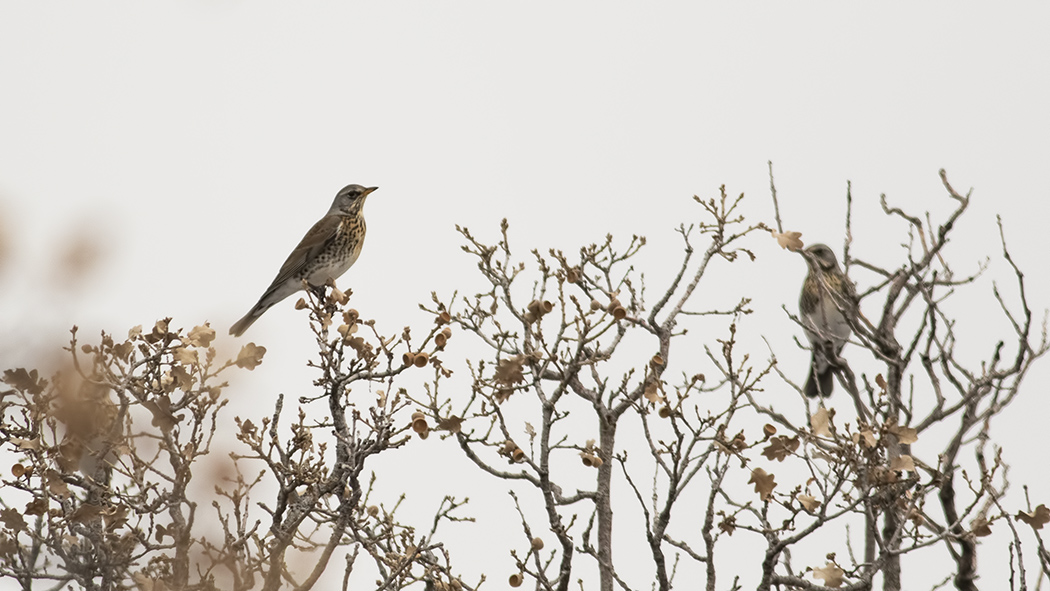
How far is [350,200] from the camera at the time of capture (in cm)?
1104

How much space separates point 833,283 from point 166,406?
10.1 m

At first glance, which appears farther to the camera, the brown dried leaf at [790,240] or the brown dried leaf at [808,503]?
the brown dried leaf at [790,240]

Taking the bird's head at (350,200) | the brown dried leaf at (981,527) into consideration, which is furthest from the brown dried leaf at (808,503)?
the bird's head at (350,200)

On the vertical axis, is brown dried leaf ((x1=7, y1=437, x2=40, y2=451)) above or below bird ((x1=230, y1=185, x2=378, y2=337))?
below

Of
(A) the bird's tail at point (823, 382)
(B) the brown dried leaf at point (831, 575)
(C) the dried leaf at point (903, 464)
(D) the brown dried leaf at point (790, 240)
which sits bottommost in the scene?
(B) the brown dried leaf at point (831, 575)

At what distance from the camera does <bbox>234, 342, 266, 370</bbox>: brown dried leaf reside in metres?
4.34

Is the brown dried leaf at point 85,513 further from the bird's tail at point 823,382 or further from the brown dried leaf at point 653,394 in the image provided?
the bird's tail at point 823,382

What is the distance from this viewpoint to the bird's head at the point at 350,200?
1089cm

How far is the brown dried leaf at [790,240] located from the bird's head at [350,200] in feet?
20.4

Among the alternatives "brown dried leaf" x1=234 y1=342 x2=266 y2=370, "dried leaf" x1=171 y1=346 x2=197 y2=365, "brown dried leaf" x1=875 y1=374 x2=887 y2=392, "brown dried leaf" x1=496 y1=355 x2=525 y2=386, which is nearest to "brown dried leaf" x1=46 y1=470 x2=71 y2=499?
"dried leaf" x1=171 y1=346 x2=197 y2=365

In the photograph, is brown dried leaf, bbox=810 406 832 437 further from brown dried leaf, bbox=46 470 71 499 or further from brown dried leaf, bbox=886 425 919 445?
brown dried leaf, bbox=46 470 71 499

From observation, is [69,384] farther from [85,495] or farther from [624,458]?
[624,458]

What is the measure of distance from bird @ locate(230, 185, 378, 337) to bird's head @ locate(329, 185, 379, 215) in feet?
0.07

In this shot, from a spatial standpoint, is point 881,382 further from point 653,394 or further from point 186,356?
point 186,356
